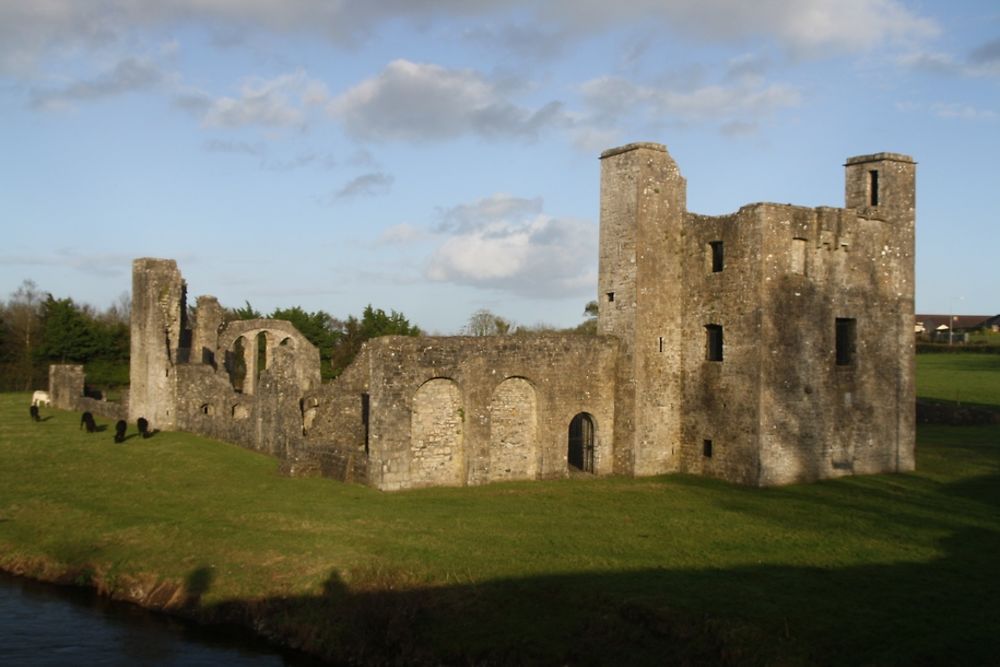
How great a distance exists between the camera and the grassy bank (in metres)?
12.3

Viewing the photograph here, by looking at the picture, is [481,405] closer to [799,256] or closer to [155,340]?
[799,256]

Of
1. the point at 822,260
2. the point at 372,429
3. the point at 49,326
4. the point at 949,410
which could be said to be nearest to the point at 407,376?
the point at 372,429

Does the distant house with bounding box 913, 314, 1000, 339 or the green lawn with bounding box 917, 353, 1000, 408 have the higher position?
the distant house with bounding box 913, 314, 1000, 339

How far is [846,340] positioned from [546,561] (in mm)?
13016

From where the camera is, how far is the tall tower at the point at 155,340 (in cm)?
3203

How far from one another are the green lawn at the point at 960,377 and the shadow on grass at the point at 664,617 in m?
31.0

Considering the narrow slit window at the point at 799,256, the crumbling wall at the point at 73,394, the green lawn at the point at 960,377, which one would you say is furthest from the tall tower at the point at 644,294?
the green lawn at the point at 960,377

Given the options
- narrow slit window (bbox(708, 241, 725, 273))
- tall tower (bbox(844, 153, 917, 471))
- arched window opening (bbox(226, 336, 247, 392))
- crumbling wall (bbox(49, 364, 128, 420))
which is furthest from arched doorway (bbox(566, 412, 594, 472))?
crumbling wall (bbox(49, 364, 128, 420))

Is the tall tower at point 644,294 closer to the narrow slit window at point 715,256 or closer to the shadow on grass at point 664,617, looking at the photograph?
the narrow slit window at point 715,256

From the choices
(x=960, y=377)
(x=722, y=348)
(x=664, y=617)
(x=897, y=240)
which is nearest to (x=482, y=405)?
(x=722, y=348)

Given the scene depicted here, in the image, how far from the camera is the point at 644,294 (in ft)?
76.6

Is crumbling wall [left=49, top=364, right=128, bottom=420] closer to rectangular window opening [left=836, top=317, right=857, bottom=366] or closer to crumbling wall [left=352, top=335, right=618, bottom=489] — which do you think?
crumbling wall [left=352, top=335, right=618, bottom=489]

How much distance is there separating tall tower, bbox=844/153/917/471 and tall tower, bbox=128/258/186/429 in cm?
2276

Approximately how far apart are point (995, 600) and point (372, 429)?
497 inches
